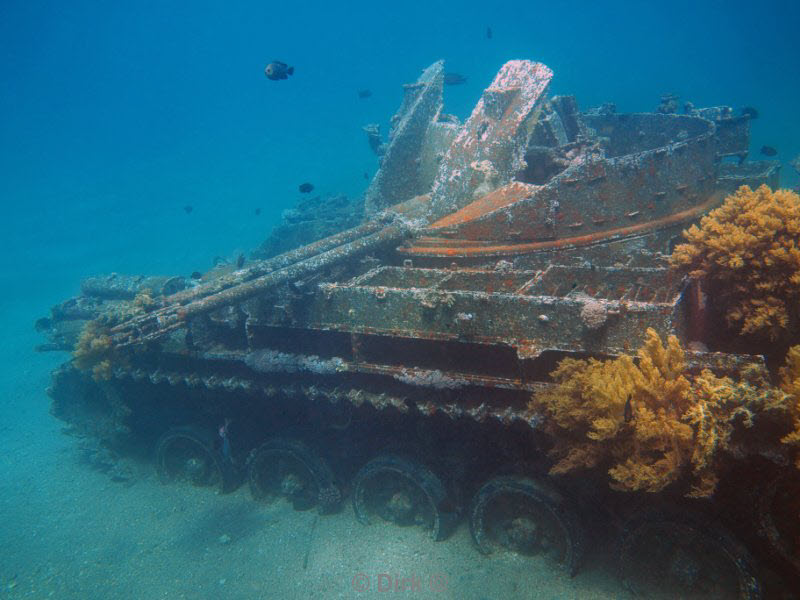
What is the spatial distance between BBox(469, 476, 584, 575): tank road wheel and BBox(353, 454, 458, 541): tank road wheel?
0.56 metres

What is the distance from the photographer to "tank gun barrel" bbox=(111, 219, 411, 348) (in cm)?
666

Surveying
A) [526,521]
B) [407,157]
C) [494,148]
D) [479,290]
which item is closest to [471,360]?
[479,290]

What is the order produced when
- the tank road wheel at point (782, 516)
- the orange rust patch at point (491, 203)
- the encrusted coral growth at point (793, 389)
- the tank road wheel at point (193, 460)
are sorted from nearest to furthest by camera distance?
the encrusted coral growth at point (793, 389)
the tank road wheel at point (782, 516)
the orange rust patch at point (491, 203)
the tank road wheel at point (193, 460)

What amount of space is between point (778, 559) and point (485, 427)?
2668 millimetres

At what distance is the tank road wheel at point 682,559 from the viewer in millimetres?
3861

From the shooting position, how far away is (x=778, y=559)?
11.7ft

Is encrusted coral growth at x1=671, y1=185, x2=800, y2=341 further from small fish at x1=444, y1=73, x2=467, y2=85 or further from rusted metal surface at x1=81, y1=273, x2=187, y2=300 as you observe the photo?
small fish at x1=444, y1=73, x2=467, y2=85

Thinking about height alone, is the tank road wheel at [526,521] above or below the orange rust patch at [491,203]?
below

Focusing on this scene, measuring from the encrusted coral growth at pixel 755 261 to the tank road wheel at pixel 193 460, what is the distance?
7.53 m

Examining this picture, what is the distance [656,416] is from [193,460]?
7.46 metres

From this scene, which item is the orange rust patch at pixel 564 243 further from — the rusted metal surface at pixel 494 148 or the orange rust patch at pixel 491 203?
the rusted metal surface at pixel 494 148

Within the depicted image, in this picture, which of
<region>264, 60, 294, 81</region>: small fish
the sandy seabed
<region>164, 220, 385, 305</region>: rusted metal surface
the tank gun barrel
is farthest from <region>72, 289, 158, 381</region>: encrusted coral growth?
<region>264, 60, 294, 81</region>: small fish

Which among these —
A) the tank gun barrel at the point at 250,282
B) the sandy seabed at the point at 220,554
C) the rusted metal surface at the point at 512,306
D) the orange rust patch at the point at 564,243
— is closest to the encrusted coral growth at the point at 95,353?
the tank gun barrel at the point at 250,282

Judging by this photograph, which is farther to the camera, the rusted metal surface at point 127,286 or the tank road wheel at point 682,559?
the rusted metal surface at point 127,286
